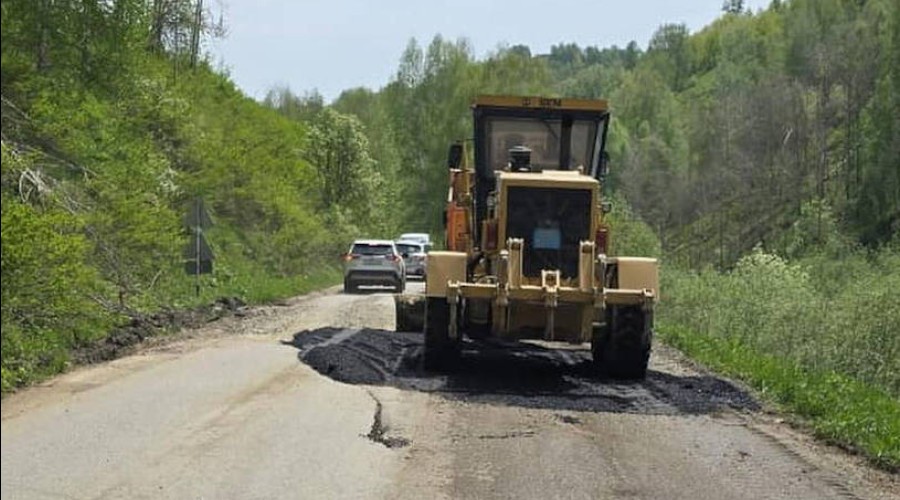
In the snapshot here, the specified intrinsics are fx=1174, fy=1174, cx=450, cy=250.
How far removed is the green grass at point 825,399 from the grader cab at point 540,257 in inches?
74.0

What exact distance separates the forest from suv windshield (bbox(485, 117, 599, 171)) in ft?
12.7

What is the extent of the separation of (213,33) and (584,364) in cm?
1027

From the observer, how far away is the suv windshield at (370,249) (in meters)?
35.5

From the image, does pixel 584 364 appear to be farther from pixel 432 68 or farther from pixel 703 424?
pixel 432 68

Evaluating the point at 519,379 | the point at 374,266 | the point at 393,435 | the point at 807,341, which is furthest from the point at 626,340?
the point at 374,266

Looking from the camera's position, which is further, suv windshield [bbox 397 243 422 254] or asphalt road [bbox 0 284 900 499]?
suv windshield [bbox 397 243 422 254]

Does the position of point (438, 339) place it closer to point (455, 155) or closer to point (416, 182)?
point (455, 155)

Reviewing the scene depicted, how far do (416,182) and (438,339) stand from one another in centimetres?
5256

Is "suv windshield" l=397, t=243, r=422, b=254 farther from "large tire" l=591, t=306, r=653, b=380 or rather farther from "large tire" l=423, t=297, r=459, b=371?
"large tire" l=591, t=306, r=653, b=380

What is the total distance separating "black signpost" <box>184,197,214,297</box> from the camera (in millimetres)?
26109

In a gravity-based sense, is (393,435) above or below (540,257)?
below

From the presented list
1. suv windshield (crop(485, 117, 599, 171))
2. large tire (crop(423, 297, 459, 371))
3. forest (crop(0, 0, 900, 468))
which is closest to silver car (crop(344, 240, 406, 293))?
forest (crop(0, 0, 900, 468))

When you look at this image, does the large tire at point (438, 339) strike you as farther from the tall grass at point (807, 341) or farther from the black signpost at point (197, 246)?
the black signpost at point (197, 246)

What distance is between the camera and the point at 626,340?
48.4ft
